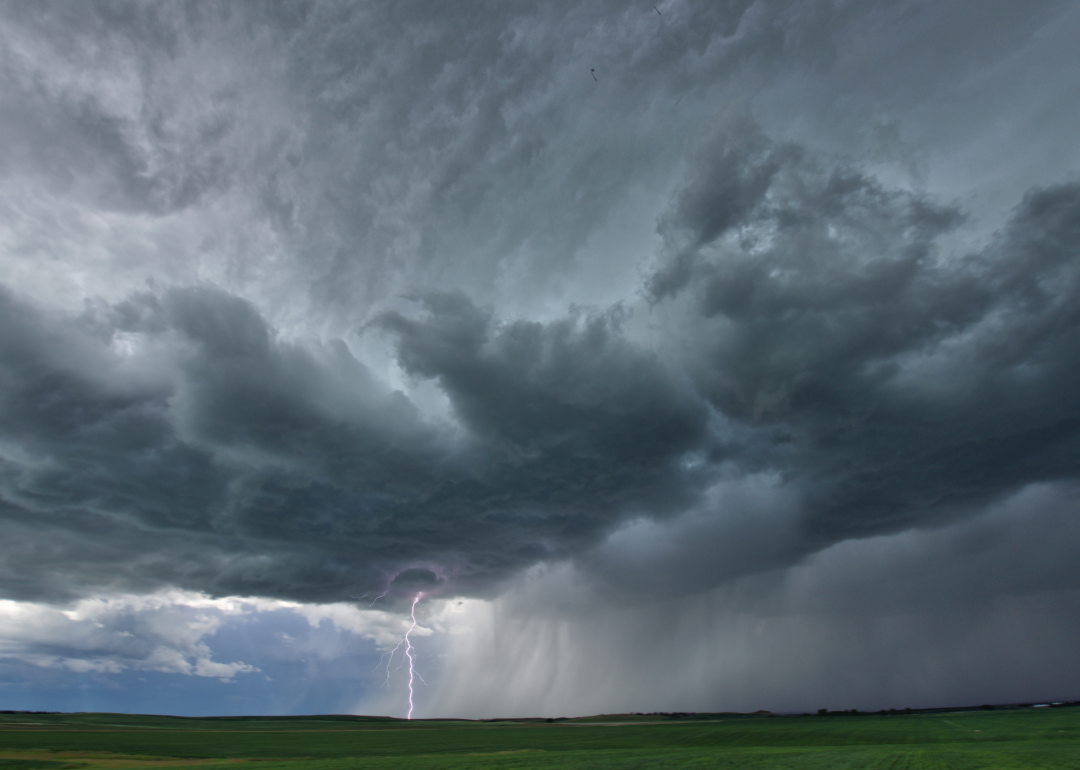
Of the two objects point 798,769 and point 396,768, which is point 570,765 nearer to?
point 396,768

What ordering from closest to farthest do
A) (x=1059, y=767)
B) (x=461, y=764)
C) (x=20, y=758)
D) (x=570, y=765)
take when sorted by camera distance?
1. (x=1059, y=767)
2. (x=570, y=765)
3. (x=461, y=764)
4. (x=20, y=758)

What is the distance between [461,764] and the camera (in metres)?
62.2

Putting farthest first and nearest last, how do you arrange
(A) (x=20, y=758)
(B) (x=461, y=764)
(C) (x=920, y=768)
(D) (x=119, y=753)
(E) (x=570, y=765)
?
(D) (x=119, y=753), (A) (x=20, y=758), (B) (x=461, y=764), (E) (x=570, y=765), (C) (x=920, y=768)

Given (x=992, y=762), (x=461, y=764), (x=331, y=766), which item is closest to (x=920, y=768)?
(x=992, y=762)

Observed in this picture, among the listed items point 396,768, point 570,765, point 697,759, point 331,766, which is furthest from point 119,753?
point 697,759

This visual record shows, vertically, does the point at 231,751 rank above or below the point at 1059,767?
below

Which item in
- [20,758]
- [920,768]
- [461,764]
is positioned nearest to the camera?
[920,768]

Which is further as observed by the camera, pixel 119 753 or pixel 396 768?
pixel 119 753

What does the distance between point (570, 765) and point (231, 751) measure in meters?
72.1

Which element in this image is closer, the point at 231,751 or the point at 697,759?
the point at 697,759

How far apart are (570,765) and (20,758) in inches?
3101

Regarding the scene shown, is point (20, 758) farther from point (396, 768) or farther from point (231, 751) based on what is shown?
point (396, 768)

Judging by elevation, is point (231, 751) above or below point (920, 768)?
below

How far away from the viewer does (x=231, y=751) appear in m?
95.3
